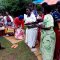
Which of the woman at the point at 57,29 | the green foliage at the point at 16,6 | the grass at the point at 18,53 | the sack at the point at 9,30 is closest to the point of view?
the woman at the point at 57,29

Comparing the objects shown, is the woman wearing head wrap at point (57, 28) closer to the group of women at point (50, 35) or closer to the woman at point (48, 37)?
the group of women at point (50, 35)

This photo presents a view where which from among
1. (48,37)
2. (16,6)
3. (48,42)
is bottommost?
(48,42)

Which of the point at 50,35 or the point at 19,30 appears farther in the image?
the point at 19,30

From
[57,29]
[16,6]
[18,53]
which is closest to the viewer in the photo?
[57,29]

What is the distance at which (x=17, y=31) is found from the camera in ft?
38.7

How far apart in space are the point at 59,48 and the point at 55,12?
3.89 ft

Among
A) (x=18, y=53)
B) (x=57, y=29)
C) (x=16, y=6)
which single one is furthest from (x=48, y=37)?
(x=16, y=6)

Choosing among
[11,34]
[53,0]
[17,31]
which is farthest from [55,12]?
[11,34]

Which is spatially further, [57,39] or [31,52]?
[31,52]

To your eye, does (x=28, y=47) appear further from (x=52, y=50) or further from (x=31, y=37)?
(x=52, y=50)

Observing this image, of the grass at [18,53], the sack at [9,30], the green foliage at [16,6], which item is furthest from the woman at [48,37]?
the green foliage at [16,6]

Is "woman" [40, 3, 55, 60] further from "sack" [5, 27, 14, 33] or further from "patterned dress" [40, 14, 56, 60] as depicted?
"sack" [5, 27, 14, 33]

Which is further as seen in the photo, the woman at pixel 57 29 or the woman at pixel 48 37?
the woman at pixel 57 29

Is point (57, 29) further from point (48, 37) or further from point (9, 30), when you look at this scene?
point (9, 30)
